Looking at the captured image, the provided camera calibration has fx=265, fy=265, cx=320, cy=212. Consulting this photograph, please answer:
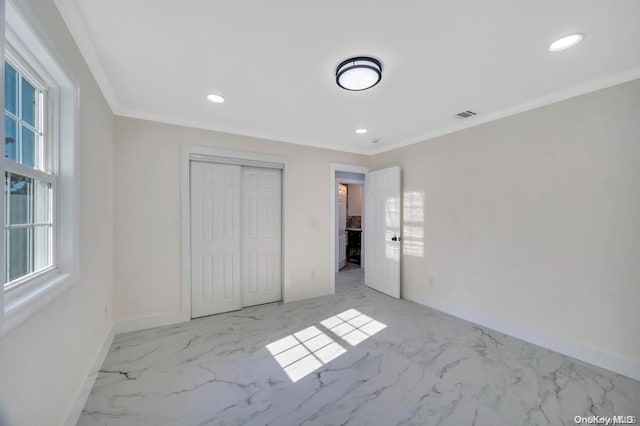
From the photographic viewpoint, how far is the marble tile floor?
175cm

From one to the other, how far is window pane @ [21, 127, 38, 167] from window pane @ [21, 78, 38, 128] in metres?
0.06

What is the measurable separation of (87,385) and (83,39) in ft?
7.88

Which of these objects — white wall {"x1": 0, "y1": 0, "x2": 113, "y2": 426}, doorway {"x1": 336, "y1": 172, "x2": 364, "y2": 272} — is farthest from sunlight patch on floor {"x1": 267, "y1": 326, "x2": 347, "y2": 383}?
doorway {"x1": 336, "y1": 172, "x2": 364, "y2": 272}

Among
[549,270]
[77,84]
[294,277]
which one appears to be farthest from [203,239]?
[549,270]

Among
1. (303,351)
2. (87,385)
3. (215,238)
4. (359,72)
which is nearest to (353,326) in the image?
(303,351)

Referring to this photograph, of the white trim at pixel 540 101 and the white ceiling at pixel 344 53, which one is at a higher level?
the white ceiling at pixel 344 53

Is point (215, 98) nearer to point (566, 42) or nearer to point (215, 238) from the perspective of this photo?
point (215, 238)

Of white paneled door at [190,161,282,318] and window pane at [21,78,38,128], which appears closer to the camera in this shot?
window pane at [21,78,38,128]

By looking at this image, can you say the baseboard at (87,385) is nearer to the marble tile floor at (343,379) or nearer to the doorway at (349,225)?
the marble tile floor at (343,379)

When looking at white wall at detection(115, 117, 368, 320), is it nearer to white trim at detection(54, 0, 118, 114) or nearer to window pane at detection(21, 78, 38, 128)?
white trim at detection(54, 0, 118, 114)

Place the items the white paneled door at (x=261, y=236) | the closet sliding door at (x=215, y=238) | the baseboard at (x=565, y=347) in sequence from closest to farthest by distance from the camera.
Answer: the baseboard at (x=565, y=347)
the closet sliding door at (x=215, y=238)
the white paneled door at (x=261, y=236)

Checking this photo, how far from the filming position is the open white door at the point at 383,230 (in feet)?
13.4

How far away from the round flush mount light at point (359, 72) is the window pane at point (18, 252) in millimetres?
2129

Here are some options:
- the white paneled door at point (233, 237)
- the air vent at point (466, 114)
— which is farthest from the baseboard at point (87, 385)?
the air vent at point (466, 114)
